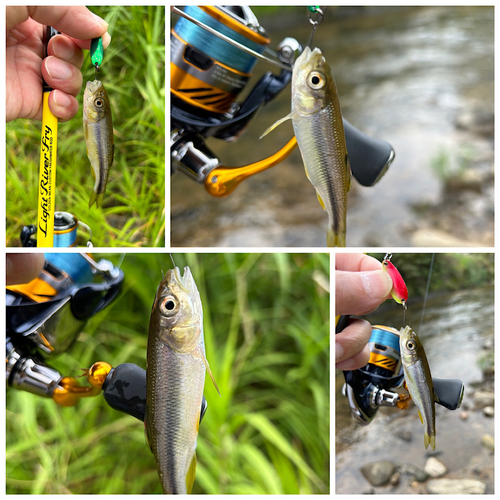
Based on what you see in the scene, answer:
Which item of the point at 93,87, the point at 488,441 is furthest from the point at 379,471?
the point at 93,87

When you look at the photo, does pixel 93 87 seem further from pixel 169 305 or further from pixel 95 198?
pixel 169 305

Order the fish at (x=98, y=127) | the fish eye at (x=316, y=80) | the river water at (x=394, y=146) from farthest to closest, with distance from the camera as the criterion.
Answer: the river water at (x=394, y=146) < the fish at (x=98, y=127) < the fish eye at (x=316, y=80)

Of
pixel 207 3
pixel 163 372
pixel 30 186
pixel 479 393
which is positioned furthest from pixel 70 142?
pixel 479 393

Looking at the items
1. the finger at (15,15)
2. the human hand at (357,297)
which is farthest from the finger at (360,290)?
the finger at (15,15)

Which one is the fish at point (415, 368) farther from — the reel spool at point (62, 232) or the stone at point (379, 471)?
the reel spool at point (62, 232)

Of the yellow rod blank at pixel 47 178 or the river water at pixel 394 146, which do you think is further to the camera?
the river water at pixel 394 146

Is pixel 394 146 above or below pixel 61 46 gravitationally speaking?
above
